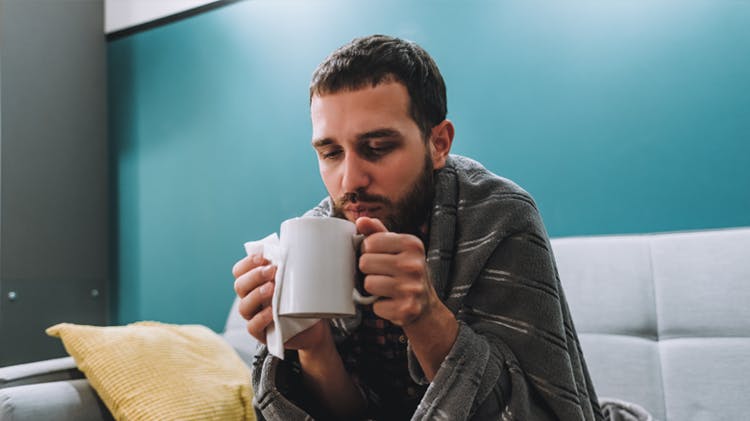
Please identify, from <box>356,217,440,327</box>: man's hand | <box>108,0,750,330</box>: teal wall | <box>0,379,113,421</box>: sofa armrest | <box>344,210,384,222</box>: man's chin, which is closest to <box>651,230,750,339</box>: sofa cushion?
<box>108,0,750,330</box>: teal wall

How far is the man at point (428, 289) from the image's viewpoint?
0.75m

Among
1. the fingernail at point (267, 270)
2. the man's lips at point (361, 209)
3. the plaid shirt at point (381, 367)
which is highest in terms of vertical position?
the man's lips at point (361, 209)

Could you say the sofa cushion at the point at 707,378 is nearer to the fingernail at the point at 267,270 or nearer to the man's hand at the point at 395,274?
the man's hand at the point at 395,274

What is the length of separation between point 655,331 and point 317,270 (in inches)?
42.5

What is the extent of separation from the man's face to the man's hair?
15mm

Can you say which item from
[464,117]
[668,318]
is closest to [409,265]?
[668,318]

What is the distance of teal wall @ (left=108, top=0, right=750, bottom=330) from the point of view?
163 centimetres

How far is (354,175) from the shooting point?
2.82 ft

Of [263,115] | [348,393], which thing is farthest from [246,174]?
[348,393]

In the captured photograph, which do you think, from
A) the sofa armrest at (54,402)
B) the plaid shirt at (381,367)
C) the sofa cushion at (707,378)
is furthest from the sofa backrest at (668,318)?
the sofa armrest at (54,402)

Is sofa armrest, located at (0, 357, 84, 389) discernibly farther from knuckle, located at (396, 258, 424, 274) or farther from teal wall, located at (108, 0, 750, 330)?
knuckle, located at (396, 258, 424, 274)

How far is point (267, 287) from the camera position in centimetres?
72

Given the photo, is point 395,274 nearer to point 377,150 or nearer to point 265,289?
point 265,289

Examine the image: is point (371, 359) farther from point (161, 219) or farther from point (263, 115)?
point (161, 219)
